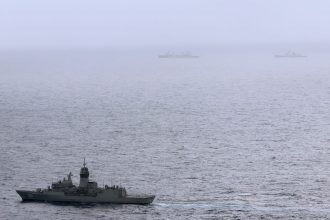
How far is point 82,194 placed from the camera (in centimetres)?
11431

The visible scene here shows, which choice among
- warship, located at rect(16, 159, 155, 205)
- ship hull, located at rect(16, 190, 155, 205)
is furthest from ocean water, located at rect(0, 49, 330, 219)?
warship, located at rect(16, 159, 155, 205)

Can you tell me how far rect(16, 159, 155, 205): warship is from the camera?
11269cm

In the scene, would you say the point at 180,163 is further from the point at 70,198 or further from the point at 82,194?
the point at 70,198

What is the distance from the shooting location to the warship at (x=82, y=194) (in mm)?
112688

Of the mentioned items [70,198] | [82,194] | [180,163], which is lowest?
[70,198]

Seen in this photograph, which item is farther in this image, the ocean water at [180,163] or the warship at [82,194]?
the warship at [82,194]

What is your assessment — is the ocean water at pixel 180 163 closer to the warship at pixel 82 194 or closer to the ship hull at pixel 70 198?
the ship hull at pixel 70 198

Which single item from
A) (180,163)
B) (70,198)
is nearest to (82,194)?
(70,198)

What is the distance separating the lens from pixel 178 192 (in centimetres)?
11831

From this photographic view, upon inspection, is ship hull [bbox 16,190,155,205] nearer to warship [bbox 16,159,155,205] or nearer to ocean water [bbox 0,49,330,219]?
warship [bbox 16,159,155,205]

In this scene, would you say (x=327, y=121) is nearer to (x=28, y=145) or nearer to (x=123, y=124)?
(x=123, y=124)

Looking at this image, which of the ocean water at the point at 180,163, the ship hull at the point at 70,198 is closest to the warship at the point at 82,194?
the ship hull at the point at 70,198

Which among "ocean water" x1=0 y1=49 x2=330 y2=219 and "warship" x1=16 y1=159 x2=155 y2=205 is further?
"warship" x1=16 y1=159 x2=155 y2=205

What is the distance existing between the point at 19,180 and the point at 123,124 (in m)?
63.8
